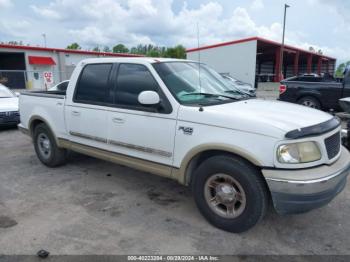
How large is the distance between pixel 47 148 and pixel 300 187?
14.7 ft

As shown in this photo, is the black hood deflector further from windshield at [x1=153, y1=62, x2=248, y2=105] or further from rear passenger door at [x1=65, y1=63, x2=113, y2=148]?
rear passenger door at [x1=65, y1=63, x2=113, y2=148]

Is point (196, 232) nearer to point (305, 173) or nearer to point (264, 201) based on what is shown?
point (264, 201)

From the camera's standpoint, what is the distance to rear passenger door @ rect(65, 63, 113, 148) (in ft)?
14.8

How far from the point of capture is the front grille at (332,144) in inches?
128

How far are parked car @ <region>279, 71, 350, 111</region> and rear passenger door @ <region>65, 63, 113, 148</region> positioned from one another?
814 centimetres

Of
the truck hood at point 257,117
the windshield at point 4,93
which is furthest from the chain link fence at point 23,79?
the truck hood at point 257,117

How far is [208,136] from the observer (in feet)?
11.1

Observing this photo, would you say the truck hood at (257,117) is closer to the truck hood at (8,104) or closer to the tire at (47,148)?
the tire at (47,148)

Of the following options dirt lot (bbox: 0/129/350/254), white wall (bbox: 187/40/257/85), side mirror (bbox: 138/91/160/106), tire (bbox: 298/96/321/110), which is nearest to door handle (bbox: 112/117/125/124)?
side mirror (bbox: 138/91/160/106)

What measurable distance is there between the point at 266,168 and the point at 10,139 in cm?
740

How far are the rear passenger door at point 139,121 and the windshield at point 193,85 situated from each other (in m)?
0.17

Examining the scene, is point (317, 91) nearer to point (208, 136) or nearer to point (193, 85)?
point (193, 85)

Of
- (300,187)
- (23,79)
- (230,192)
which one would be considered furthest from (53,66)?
(300,187)

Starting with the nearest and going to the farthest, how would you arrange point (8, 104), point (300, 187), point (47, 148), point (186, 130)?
point (300, 187)
point (186, 130)
point (47, 148)
point (8, 104)
